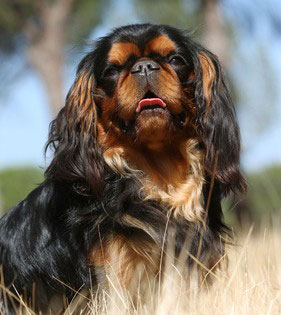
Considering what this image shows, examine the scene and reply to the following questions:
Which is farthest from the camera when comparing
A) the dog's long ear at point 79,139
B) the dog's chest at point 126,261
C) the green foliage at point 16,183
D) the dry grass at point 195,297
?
the green foliage at point 16,183

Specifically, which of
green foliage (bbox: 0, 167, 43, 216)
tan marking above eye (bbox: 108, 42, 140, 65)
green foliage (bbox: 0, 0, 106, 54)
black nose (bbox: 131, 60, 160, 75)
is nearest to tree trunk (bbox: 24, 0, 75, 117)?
green foliage (bbox: 0, 0, 106, 54)

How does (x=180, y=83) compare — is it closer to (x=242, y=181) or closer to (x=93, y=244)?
(x=242, y=181)

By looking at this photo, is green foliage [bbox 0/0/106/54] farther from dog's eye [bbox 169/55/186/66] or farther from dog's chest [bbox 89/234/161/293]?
dog's chest [bbox 89/234/161/293]

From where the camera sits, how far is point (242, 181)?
4.74 m

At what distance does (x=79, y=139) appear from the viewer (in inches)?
185

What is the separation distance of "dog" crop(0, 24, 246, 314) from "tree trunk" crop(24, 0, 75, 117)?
1108 cm

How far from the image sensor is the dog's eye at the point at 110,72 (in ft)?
15.2

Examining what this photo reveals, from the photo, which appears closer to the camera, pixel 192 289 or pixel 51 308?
pixel 192 289

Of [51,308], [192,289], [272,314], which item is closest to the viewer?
[272,314]

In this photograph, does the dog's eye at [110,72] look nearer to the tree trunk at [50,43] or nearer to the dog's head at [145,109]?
the dog's head at [145,109]

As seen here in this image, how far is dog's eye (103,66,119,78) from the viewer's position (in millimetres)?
4633

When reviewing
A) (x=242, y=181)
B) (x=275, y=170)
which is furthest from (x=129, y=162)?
(x=275, y=170)

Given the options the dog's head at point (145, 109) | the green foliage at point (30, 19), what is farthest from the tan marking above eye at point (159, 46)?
Result: the green foliage at point (30, 19)

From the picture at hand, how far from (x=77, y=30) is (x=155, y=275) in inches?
548
